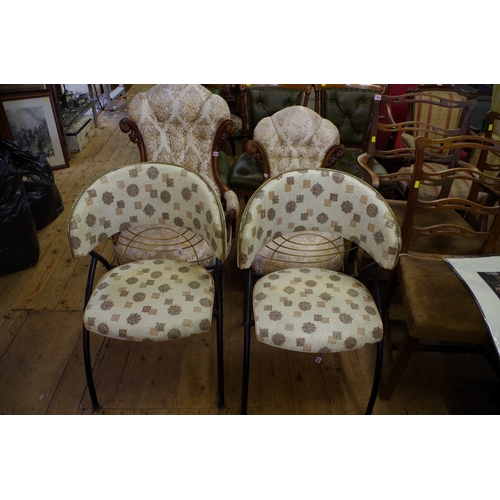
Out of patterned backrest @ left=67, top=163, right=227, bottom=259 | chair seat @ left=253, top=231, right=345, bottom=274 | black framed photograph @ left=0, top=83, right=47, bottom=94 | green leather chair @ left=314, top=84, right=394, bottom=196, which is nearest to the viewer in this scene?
patterned backrest @ left=67, top=163, right=227, bottom=259

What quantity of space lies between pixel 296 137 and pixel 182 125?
2.09 ft

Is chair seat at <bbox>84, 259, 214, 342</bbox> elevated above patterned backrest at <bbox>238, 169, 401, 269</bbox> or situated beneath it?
situated beneath

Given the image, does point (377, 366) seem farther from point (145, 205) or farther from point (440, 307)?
point (145, 205)

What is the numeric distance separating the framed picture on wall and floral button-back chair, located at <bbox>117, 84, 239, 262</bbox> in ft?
4.92

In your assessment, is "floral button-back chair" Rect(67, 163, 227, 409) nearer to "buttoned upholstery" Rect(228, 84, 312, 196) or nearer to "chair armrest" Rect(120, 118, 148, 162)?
"chair armrest" Rect(120, 118, 148, 162)

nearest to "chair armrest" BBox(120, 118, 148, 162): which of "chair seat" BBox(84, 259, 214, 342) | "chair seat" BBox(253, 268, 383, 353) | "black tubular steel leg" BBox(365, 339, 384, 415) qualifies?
"chair seat" BBox(84, 259, 214, 342)

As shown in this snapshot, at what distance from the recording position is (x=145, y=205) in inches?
61.2

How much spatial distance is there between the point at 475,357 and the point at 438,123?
153 cm

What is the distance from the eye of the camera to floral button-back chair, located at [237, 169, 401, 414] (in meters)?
1.31

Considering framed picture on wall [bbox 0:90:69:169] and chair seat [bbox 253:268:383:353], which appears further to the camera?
framed picture on wall [bbox 0:90:69:169]

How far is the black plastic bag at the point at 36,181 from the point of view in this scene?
2.46 metres

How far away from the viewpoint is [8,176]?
2062mm

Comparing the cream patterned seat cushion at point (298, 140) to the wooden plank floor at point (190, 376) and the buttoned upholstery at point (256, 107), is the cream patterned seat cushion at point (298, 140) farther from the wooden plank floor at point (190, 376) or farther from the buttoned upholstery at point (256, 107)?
the wooden plank floor at point (190, 376)

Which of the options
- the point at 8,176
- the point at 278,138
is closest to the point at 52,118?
the point at 8,176
